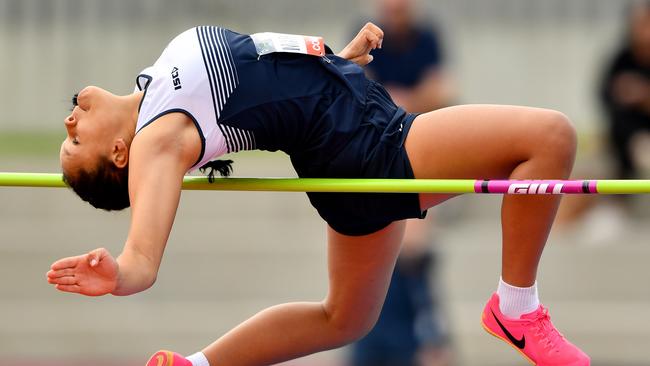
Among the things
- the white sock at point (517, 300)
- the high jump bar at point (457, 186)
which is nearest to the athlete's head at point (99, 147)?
the high jump bar at point (457, 186)

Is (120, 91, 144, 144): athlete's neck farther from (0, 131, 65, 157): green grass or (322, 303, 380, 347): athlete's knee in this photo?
(0, 131, 65, 157): green grass

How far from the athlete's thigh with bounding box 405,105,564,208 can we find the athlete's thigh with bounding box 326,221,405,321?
343 millimetres

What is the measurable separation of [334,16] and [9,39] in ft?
6.86

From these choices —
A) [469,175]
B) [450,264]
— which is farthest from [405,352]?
[469,175]

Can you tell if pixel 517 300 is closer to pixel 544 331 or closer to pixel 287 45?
pixel 544 331

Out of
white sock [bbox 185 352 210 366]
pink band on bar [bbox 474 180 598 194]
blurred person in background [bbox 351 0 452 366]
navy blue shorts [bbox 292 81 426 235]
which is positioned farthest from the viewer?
blurred person in background [bbox 351 0 452 366]

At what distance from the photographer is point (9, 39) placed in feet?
30.6

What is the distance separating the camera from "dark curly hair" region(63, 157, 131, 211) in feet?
14.7

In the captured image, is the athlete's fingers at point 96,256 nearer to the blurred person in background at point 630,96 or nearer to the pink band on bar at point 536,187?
the pink band on bar at point 536,187

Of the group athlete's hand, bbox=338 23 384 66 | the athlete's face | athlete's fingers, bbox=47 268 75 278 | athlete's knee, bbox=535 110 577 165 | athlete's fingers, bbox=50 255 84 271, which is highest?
athlete's hand, bbox=338 23 384 66

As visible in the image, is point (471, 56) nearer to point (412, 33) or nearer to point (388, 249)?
point (412, 33)

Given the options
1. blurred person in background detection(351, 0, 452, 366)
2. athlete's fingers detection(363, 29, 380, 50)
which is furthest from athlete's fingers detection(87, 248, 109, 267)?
blurred person in background detection(351, 0, 452, 366)

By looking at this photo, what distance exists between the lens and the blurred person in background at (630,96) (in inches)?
313

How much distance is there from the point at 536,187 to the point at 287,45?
2.91 ft
